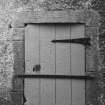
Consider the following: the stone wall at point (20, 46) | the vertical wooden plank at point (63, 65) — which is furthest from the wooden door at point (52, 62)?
the stone wall at point (20, 46)

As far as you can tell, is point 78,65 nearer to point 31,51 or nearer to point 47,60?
point 47,60

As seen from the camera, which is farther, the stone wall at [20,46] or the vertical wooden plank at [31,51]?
the vertical wooden plank at [31,51]

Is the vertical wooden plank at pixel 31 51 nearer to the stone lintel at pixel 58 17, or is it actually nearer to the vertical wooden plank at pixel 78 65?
the stone lintel at pixel 58 17

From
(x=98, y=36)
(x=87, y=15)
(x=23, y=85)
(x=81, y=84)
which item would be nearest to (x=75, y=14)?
(x=87, y=15)

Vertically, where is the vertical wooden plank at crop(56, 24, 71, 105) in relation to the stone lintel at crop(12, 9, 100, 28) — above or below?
below

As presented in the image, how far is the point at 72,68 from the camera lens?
4.49 metres

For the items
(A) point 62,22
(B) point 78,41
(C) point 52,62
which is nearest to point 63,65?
(C) point 52,62

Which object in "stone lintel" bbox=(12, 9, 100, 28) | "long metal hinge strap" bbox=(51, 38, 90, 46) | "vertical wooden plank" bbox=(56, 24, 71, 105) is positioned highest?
"stone lintel" bbox=(12, 9, 100, 28)

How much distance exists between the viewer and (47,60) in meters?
4.53

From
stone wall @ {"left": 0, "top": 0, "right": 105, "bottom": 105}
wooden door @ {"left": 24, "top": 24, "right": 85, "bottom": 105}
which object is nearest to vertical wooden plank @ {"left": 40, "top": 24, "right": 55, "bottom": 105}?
wooden door @ {"left": 24, "top": 24, "right": 85, "bottom": 105}

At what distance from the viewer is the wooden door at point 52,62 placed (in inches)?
176

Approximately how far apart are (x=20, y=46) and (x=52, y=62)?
637mm

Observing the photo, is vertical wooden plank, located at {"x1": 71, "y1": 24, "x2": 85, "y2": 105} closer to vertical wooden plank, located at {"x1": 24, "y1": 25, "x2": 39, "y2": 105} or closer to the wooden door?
the wooden door

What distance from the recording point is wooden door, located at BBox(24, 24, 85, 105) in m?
4.48
